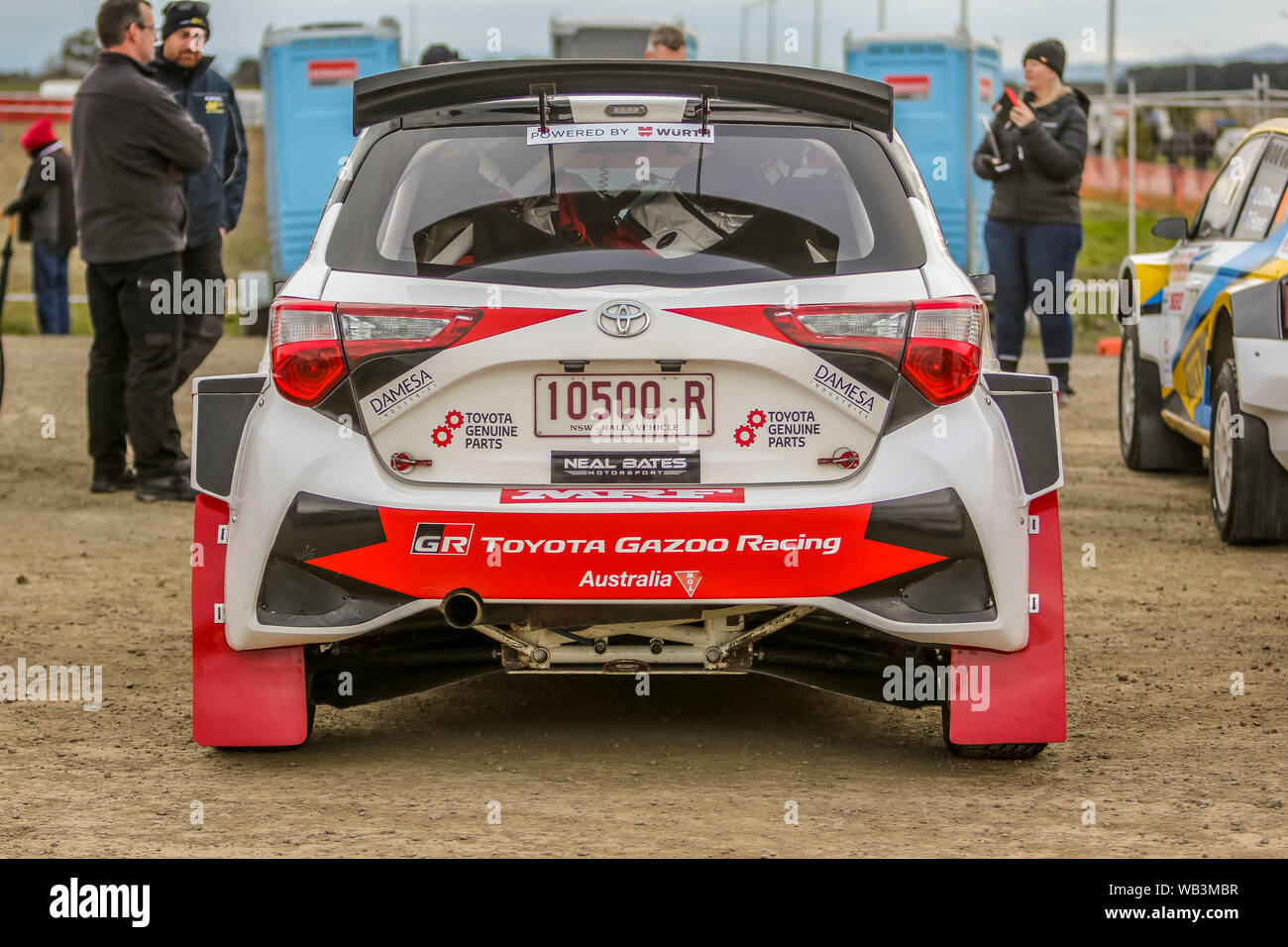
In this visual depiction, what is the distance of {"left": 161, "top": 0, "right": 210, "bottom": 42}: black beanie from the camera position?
33.0ft

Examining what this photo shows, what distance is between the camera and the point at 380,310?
4.52 metres

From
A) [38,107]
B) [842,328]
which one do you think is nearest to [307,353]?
[842,328]

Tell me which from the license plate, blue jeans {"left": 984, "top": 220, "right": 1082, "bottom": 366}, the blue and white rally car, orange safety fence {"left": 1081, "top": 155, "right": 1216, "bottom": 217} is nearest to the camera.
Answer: the license plate

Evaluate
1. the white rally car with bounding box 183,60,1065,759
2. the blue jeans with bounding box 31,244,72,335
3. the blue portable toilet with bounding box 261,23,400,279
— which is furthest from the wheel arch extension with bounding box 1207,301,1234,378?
the blue jeans with bounding box 31,244,72,335

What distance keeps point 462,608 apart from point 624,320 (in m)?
0.78

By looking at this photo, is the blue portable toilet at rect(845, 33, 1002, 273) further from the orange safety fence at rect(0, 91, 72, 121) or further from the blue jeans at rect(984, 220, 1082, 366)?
the orange safety fence at rect(0, 91, 72, 121)

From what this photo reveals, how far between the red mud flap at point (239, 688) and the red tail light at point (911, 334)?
5.01 feet

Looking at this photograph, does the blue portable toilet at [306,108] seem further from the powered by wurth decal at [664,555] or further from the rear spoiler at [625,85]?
the powered by wurth decal at [664,555]

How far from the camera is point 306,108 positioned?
19891 millimetres

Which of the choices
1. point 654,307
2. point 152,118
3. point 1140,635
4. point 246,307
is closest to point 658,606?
point 654,307

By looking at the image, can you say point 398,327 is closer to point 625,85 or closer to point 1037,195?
point 625,85

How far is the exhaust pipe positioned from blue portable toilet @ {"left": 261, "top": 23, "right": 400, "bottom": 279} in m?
15.8

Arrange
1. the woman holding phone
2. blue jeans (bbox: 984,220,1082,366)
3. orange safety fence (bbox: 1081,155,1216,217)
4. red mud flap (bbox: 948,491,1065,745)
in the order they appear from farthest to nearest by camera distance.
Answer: orange safety fence (bbox: 1081,155,1216,217) → blue jeans (bbox: 984,220,1082,366) → the woman holding phone → red mud flap (bbox: 948,491,1065,745)

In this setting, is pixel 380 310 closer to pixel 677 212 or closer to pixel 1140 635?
pixel 677 212
